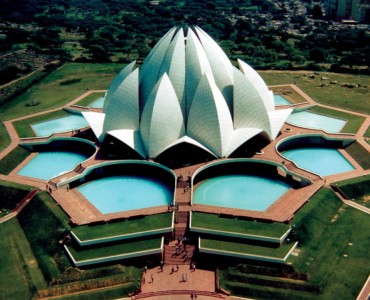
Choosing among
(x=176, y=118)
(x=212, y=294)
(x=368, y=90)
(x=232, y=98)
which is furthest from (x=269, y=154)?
(x=368, y=90)

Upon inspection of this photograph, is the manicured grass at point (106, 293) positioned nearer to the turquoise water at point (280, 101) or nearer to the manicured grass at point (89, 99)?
the manicured grass at point (89, 99)

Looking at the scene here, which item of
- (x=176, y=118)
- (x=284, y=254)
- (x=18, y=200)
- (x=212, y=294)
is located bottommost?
(x=212, y=294)

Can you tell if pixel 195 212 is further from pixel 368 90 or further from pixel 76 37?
pixel 76 37

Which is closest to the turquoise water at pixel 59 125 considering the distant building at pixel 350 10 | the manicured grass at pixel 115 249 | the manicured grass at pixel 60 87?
the manicured grass at pixel 60 87

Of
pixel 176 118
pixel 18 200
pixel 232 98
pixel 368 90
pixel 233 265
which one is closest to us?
pixel 233 265

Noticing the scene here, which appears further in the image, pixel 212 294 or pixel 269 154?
pixel 269 154

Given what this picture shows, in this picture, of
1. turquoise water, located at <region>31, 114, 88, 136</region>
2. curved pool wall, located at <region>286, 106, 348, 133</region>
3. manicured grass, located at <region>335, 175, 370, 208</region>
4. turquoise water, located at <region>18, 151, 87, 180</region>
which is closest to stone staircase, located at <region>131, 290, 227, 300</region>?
manicured grass, located at <region>335, 175, 370, 208</region>

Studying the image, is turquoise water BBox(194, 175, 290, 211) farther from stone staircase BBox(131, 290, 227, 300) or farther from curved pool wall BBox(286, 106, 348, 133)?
curved pool wall BBox(286, 106, 348, 133)

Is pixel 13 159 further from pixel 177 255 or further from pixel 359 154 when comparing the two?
pixel 359 154
